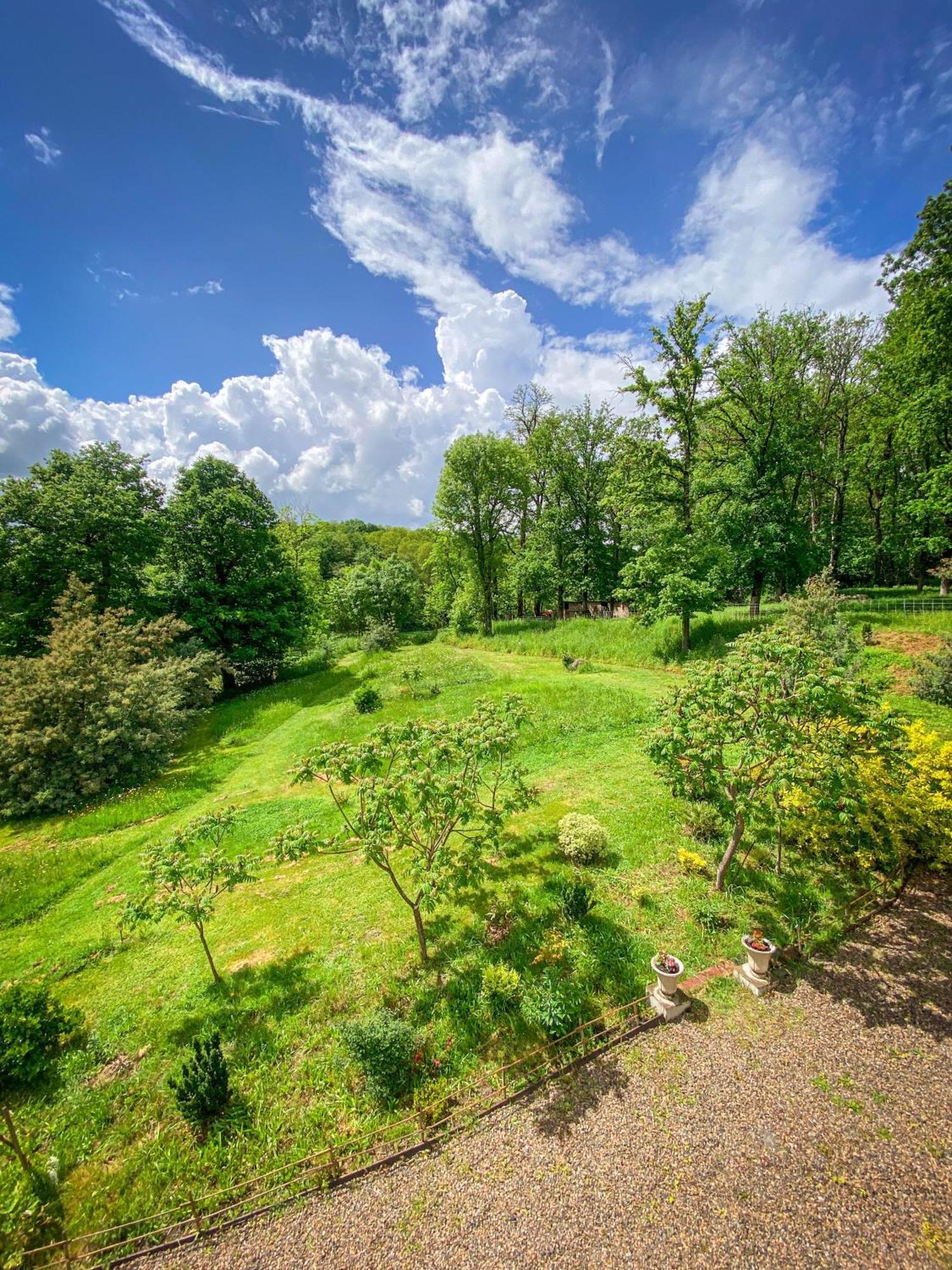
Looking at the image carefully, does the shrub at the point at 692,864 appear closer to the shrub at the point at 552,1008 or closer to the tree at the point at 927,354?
the shrub at the point at 552,1008

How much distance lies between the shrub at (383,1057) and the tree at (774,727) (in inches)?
217

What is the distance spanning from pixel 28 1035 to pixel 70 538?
78.9ft

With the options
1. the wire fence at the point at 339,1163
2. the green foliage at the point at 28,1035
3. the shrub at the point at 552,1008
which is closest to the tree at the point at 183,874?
the green foliage at the point at 28,1035

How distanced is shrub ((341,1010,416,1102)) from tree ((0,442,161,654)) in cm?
2297

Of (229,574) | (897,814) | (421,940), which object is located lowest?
(421,940)

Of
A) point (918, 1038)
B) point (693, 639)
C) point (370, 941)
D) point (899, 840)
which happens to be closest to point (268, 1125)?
point (370, 941)

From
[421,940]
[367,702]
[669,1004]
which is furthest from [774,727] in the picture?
[367,702]

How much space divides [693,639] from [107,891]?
80.6 ft

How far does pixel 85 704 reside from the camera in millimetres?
Result: 16438

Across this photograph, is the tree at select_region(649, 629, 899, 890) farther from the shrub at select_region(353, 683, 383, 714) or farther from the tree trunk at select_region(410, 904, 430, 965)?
the shrub at select_region(353, 683, 383, 714)

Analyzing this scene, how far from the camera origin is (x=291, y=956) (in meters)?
7.98

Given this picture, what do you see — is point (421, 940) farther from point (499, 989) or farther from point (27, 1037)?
point (27, 1037)

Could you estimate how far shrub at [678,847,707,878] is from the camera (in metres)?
8.93

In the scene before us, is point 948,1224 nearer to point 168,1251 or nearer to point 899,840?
point 899,840
